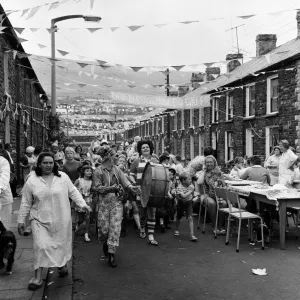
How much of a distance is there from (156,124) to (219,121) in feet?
63.0

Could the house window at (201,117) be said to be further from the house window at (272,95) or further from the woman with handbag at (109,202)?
the woman with handbag at (109,202)

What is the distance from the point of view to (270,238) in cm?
780

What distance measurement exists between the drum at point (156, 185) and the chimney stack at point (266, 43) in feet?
66.8

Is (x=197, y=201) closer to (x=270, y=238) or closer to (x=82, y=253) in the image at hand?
(x=270, y=238)

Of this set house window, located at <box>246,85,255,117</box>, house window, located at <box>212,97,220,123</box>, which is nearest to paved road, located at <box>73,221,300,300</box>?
house window, located at <box>246,85,255,117</box>

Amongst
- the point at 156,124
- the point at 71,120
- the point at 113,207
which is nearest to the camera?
the point at 113,207

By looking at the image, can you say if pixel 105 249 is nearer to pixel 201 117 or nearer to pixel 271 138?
pixel 271 138

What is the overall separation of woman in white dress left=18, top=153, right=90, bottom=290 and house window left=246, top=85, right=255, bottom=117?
17.8 metres

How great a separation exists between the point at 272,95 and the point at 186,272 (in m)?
15.5

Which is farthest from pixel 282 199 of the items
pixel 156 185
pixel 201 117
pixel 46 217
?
pixel 201 117

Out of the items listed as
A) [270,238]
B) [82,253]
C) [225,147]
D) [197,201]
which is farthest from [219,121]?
[82,253]

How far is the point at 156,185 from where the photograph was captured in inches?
277

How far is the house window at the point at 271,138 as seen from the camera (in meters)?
19.5

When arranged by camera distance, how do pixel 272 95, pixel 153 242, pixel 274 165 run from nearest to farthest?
pixel 153 242
pixel 274 165
pixel 272 95
